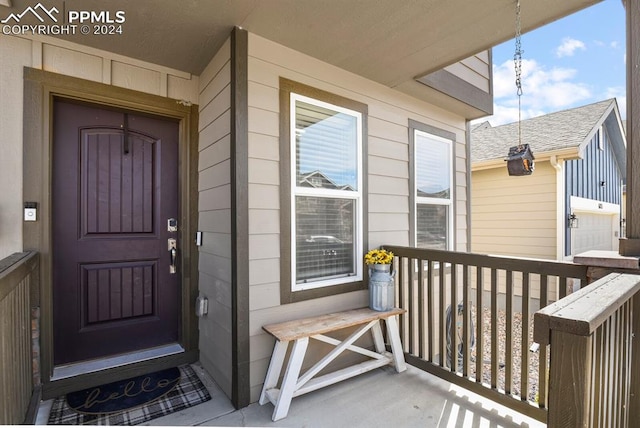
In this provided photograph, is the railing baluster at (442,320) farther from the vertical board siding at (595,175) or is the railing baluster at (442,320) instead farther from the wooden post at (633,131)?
the vertical board siding at (595,175)

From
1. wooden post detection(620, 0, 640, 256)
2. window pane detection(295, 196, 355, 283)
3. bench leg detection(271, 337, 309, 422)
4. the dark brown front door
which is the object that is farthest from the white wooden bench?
wooden post detection(620, 0, 640, 256)

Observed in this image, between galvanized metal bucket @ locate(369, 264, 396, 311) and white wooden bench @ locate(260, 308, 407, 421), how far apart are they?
0.07m

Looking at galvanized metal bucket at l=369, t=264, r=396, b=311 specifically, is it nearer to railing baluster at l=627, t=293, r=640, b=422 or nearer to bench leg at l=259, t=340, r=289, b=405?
bench leg at l=259, t=340, r=289, b=405

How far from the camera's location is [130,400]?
7.01 feet

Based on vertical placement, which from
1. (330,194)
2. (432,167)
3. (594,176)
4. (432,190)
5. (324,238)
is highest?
(594,176)

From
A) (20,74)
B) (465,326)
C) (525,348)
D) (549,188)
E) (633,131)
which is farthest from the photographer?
(549,188)

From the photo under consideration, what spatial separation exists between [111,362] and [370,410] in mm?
1986

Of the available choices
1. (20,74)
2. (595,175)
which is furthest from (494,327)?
(595,175)

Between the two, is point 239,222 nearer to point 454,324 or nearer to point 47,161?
point 47,161

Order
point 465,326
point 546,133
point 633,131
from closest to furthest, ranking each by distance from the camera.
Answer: point 633,131 → point 465,326 → point 546,133

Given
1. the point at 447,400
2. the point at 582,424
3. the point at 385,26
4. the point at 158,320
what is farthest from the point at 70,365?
the point at 385,26

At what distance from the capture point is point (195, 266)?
275 centimetres

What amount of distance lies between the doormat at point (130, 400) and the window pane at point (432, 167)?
2.83 metres

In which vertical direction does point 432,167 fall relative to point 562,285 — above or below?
above
